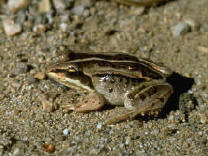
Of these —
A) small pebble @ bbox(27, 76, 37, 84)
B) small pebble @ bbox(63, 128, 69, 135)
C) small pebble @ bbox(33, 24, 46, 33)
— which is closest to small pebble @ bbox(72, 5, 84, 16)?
small pebble @ bbox(33, 24, 46, 33)

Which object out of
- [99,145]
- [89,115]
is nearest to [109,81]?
[89,115]

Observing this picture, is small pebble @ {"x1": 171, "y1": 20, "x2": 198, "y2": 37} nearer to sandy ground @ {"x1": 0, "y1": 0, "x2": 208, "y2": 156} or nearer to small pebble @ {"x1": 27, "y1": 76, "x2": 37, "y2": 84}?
sandy ground @ {"x1": 0, "y1": 0, "x2": 208, "y2": 156}

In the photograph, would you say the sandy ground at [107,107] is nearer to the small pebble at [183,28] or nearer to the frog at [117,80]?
the small pebble at [183,28]

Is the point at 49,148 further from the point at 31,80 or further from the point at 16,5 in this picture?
the point at 16,5

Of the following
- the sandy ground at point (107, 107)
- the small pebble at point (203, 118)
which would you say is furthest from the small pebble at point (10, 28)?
the small pebble at point (203, 118)

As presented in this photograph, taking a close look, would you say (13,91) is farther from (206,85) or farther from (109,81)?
(206,85)

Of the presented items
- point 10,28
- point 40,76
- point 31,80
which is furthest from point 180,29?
point 10,28
